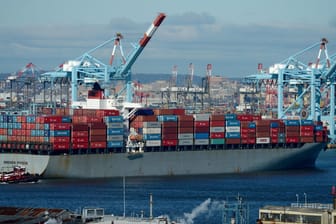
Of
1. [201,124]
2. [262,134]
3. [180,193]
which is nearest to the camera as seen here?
[180,193]

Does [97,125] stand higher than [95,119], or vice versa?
[95,119]

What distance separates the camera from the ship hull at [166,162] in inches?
3076

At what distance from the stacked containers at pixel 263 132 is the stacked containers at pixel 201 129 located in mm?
4873

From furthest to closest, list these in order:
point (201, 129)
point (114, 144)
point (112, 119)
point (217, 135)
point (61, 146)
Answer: point (217, 135)
point (201, 129)
point (112, 119)
point (114, 144)
point (61, 146)

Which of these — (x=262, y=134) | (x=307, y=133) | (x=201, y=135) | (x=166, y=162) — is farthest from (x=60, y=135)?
(x=307, y=133)

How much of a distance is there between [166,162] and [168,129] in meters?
2.44

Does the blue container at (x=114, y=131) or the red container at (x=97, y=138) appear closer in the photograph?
the red container at (x=97, y=138)

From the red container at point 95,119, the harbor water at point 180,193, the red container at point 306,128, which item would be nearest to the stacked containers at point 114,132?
the red container at point 95,119

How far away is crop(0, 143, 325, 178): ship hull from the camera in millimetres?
78125

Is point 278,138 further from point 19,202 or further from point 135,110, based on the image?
point 19,202

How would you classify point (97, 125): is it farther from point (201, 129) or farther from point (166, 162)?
point (201, 129)

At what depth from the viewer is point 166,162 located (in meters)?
82.8

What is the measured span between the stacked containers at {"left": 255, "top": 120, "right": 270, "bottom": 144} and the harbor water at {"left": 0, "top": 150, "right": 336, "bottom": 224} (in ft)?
11.1

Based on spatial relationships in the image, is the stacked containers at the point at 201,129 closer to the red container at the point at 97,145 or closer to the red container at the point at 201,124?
the red container at the point at 201,124
